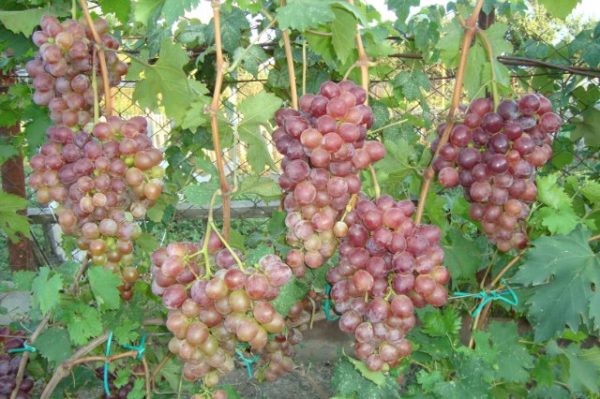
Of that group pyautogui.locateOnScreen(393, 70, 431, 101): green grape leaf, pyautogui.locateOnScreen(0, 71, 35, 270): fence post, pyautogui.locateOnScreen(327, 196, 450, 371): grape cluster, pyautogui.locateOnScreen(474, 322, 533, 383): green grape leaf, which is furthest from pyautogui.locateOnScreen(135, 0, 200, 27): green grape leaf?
pyautogui.locateOnScreen(0, 71, 35, 270): fence post

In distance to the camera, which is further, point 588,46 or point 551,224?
point 588,46

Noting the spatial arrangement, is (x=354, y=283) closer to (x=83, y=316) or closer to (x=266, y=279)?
(x=266, y=279)

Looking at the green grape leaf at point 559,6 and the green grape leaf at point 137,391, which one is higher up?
the green grape leaf at point 559,6

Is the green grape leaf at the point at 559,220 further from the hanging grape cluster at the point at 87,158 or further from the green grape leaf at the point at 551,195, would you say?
the hanging grape cluster at the point at 87,158

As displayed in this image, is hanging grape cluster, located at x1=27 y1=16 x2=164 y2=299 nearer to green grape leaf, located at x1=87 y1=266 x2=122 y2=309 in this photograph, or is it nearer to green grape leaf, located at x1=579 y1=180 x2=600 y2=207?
green grape leaf, located at x1=87 y1=266 x2=122 y2=309

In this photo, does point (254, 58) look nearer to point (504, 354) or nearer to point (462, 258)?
point (462, 258)

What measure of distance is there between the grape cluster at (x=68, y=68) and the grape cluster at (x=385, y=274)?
65 cm

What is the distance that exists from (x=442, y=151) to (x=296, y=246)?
0.34 metres

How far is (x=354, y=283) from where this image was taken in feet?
3.15

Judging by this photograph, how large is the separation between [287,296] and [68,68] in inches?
26.2

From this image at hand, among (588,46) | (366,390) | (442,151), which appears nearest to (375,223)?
(442,151)

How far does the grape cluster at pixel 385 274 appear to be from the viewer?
0.93 metres

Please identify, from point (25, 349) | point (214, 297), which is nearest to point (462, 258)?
point (214, 297)

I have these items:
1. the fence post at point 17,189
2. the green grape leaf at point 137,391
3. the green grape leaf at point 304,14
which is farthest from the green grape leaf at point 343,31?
the fence post at point 17,189
